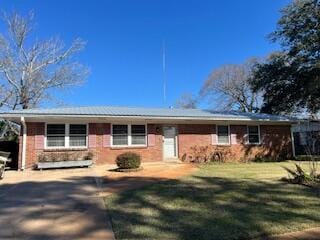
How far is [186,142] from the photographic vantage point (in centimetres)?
1844

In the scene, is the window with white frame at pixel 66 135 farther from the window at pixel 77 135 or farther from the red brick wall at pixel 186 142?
→ the red brick wall at pixel 186 142

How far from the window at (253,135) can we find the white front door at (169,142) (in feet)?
16.3

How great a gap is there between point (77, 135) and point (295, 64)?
14.2 meters

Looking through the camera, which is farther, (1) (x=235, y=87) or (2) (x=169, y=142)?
(1) (x=235, y=87)

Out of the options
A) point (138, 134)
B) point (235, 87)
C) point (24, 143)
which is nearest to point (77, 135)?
point (24, 143)

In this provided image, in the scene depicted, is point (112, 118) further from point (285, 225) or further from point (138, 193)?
point (285, 225)

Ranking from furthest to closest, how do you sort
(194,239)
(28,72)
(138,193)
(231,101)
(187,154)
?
(231,101) < (28,72) < (187,154) < (138,193) < (194,239)

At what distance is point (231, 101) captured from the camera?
144ft

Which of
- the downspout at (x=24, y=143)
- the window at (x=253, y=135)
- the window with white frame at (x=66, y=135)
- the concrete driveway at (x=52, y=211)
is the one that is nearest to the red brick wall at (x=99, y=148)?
the downspout at (x=24, y=143)

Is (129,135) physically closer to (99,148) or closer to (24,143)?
(99,148)

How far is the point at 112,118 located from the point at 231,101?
98.4 ft

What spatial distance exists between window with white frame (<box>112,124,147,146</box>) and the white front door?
49.2 inches

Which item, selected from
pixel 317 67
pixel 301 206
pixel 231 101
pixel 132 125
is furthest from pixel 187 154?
pixel 231 101

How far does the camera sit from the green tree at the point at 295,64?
1975cm
